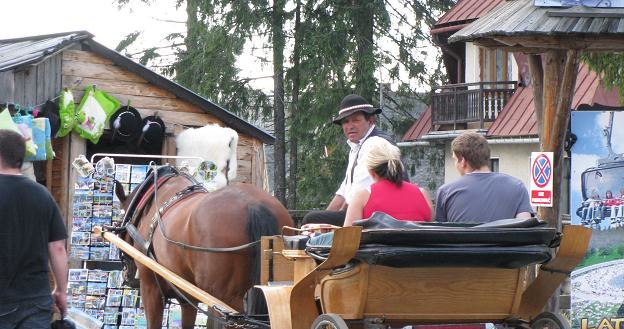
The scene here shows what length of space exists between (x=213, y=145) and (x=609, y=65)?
4654 millimetres

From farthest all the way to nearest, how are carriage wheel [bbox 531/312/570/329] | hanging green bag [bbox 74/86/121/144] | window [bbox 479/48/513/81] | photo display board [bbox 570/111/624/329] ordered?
window [bbox 479/48/513/81], hanging green bag [bbox 74/86/121/144], photo display board [bbox 570/111/624/329], carriage wheel [bbox 531/312/570/329]

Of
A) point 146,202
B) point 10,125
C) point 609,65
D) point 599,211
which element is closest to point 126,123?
point 10,125

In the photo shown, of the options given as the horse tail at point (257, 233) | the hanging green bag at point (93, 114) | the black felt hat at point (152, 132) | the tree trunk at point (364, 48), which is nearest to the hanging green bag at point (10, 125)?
the hanging green bag at point (93, 114)

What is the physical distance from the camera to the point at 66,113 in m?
13.4

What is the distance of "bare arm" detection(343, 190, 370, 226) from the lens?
662 centimetres

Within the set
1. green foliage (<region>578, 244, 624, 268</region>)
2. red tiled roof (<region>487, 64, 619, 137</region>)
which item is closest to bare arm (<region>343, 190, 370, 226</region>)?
green foliage (<region>578, 244, 624, 268</region>)

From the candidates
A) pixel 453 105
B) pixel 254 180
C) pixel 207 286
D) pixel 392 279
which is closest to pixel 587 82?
pixel 453 105

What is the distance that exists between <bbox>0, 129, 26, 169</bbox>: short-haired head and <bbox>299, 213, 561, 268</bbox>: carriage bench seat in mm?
1689

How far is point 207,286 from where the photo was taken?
28.5 feet

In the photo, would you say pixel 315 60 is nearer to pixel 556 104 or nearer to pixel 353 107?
pixel 556 104

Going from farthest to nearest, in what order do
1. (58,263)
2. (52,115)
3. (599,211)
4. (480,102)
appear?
(480,102) → (52,115) → (599,211) → (58,263)

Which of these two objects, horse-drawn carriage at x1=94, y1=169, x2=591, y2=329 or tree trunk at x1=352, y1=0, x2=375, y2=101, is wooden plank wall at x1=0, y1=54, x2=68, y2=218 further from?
tree trunk at x1=352, y1=0, x2=375, y2=101

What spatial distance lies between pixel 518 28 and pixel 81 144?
5.72 meters

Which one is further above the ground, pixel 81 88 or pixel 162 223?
pixel 81 88
